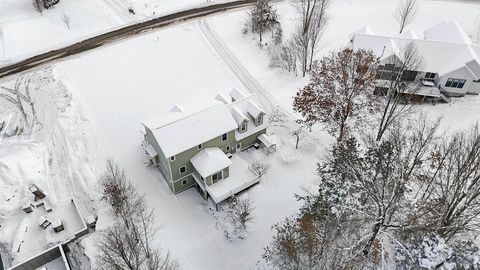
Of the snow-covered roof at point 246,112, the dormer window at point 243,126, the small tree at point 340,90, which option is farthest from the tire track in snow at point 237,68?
the small tree at point 340,90

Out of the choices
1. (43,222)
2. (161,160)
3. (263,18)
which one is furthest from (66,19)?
(43,222)

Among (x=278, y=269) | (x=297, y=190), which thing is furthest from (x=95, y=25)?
(x=278, y=269)

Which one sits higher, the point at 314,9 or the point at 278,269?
the point at 314,9

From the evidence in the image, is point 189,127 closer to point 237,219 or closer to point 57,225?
point 237,219

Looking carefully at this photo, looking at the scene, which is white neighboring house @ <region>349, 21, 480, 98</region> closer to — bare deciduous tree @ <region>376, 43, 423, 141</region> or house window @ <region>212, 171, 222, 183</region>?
bare deciduous tree @ <region>376, 43, 423, 141</region>

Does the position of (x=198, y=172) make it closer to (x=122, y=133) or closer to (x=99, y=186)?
(x=99, y=186)

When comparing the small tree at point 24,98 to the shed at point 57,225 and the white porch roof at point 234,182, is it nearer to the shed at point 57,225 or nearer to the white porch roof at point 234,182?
the shed at point 57,225
